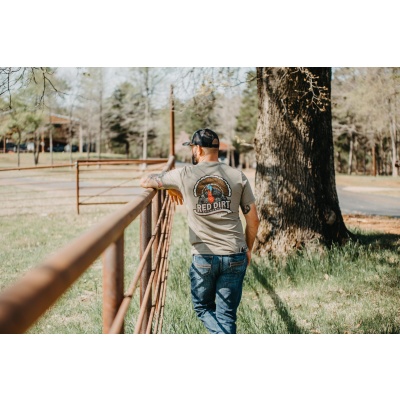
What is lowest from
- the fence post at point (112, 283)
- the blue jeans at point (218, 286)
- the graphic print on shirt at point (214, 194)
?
the blue jeans at point (218, 286)

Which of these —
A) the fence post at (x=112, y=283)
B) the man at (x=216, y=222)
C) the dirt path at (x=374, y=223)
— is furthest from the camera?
the dirt path at (x=374, y=223)

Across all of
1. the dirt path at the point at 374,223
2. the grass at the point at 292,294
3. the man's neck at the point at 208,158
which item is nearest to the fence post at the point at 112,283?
the man's neck at the point at 208,158

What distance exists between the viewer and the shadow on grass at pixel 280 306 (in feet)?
12.1

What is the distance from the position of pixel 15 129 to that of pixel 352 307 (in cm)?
537

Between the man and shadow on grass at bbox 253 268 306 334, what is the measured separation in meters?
0.88

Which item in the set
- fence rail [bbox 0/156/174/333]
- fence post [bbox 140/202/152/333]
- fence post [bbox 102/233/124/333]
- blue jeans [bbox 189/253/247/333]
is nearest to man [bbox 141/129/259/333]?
blue jeans [bbox 189/253/247/333]

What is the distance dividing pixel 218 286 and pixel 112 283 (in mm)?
1428

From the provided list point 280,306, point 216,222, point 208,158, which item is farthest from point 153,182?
point 280,306

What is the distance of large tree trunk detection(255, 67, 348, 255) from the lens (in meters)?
5.16

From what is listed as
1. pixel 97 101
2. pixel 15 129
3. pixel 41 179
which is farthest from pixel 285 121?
pixel 41 179

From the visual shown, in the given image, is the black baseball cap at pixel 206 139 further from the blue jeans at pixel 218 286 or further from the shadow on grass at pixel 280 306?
the shadow on grass at pixel 280 306

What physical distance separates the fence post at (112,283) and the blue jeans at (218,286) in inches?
51.7

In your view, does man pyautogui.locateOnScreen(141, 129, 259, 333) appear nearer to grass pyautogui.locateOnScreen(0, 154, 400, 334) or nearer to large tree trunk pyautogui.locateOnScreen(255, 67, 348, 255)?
grass pyautogui.locateOnScreen(0, 154, 400, 334)
